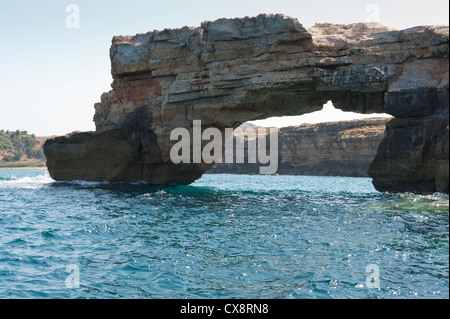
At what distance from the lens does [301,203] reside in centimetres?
2255

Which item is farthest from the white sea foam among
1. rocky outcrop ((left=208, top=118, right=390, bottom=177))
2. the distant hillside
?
the distant hillside

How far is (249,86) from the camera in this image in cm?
2670

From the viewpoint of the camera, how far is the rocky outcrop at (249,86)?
2366 centimetres

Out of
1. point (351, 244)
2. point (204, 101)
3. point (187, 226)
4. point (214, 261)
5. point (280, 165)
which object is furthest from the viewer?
point (280, 165)

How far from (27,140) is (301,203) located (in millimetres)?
168724

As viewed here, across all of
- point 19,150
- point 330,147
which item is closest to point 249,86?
point 330,147

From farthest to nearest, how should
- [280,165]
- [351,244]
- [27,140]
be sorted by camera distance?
1. [27,140]
2. [280,165]
3. [351,244]

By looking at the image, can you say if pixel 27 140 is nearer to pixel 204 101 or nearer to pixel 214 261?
pixel 204 101

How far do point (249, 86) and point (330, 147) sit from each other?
49.9 m

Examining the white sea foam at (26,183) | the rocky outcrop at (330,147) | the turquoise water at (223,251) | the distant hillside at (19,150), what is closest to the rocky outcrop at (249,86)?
the white sea foam at (26,183)

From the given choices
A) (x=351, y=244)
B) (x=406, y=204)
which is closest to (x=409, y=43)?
(x=406, y=204)

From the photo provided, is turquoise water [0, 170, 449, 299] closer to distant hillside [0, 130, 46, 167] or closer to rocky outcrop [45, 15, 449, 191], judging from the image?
rocky outcrop [45, 15, 449, 191]

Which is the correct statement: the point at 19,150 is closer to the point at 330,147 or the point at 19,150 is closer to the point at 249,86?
the point at 330,147

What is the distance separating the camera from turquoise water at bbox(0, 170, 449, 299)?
27.3 ft
